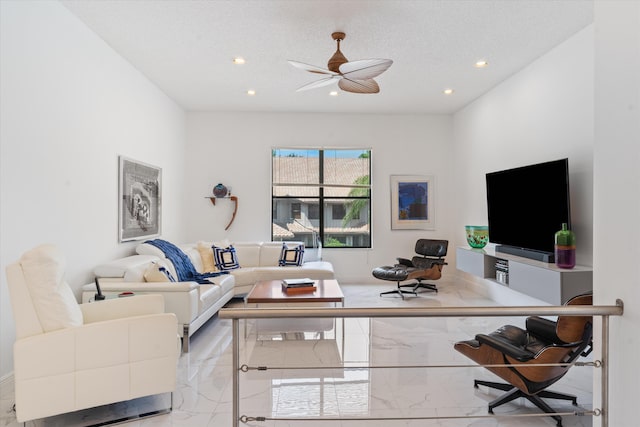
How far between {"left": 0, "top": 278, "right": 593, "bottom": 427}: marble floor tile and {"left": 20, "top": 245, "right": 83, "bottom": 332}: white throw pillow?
0.67m

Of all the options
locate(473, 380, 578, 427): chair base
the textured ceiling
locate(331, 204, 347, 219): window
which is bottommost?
locate(473, 380, 578, 427): chair base

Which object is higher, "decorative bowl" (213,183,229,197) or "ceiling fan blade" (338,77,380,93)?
"ceiling fan blade" (338,77,380,93)

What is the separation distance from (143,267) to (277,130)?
3572mm

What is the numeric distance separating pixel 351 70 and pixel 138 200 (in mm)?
3037

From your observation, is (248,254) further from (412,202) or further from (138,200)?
(412,202)

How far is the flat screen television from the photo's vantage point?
11.9 ft

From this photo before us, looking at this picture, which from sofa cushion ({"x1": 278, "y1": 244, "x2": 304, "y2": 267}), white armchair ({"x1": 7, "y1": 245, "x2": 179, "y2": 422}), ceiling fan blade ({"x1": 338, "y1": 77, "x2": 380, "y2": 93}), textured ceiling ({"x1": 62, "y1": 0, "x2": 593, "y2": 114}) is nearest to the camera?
white armchair ({"x1": 7, "y1": 245, "x2": 179, "y2": 422})

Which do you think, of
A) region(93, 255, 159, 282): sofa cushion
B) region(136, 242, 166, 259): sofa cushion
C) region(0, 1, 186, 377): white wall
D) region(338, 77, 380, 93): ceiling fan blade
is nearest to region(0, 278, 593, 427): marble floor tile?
region(93, 255, 159, 282): sofa cushion

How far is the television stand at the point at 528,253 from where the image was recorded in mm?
3682

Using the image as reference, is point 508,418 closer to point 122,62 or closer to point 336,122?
point 122,62

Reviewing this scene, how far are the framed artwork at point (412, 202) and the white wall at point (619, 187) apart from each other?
5.18m

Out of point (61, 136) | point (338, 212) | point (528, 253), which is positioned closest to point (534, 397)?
point (528, 253)

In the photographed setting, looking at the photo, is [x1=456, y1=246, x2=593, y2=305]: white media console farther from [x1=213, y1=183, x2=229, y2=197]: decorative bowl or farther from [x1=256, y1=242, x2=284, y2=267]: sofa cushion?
[x1=213, y1=183, x2=229, y2=197]: decorative bowl

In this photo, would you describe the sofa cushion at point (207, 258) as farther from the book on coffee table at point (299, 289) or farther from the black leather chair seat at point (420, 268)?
the black leather chair seat at point (420, 268)
